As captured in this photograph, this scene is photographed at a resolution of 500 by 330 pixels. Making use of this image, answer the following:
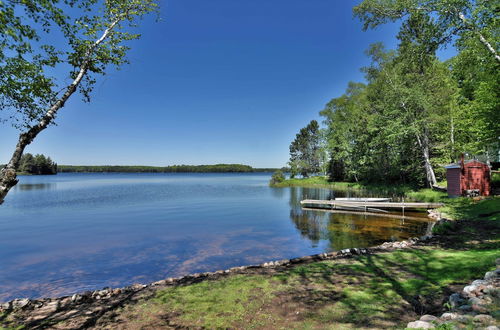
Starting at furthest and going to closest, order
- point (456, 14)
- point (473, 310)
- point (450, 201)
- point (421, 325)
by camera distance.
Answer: point (450, 201) → point (456, 14) → point (473, 310) → point (421, 325)

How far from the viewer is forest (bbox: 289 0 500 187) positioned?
1346 centimetres

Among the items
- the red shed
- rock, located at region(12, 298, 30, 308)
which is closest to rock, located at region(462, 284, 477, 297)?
rock, located at region(12, 298, 30, 308)

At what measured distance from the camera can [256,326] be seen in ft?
19.3

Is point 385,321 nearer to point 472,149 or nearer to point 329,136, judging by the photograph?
point 472,149

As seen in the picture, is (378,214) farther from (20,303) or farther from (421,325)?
(20,303)

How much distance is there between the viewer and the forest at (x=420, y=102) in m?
13.5

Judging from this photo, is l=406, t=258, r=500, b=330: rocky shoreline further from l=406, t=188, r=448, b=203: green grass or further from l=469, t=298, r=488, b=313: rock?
l=406, t=188, r=448, b=203: green grass

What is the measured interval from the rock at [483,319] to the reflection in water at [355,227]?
10611 mm

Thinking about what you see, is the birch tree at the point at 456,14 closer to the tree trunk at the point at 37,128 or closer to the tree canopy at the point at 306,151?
the tree trunk at the point at 37,128

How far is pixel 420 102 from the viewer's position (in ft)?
107

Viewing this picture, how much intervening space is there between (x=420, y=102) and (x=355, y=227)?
863 inches

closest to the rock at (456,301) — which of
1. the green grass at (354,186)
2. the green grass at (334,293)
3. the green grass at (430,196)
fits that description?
the green grass at (334,293)

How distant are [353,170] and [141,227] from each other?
41455 mm

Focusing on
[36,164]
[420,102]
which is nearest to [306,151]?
[420,102]
